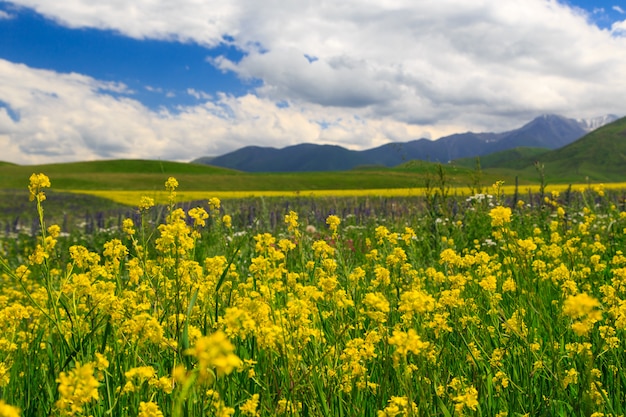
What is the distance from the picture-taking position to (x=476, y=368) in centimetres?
318

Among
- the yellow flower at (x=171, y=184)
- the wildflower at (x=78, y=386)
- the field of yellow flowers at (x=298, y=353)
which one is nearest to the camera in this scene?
the wildflower at (x=78, y=386)

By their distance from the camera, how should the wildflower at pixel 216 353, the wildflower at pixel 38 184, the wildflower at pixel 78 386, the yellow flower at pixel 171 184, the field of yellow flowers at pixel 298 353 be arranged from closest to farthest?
the wildflower at pixel 216 353
the wildflower at pixel 78 386
the field of yellow flowers at pixel 298 353
the wildflower at pixel 38 184
the yellow flower at pixel 171 184

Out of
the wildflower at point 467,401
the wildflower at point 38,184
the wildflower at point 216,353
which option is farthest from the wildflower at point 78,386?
the wildflower at point 467,401

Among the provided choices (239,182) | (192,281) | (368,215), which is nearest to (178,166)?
(239,182)

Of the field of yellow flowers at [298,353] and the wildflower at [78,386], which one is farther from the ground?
the wildflower at [78,386]

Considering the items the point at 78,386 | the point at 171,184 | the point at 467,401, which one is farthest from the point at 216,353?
the point at 171,184

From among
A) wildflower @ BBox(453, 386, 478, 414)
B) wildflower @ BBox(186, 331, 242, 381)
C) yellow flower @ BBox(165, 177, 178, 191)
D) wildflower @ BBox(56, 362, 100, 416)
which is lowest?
wildflower @ BBox(453, 386, 478, 414)

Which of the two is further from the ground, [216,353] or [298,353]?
[216,353]

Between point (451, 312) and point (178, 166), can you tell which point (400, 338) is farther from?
point (178, 166)

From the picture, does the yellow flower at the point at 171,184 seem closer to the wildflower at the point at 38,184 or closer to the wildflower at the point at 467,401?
the wildflower at the point at 38,184

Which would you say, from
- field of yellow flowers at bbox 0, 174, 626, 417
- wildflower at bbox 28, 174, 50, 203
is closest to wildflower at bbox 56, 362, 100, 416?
field of yellow flowers at bbox 0, 174, 626, 417

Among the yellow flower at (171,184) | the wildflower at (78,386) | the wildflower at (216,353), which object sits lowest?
the wildflower at (78,386)

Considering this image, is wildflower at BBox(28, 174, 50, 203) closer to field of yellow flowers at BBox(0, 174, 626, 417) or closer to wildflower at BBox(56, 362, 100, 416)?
field of yellow flowers at BBox(0, 174, 626, 417)

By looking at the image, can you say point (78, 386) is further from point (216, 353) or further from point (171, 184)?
point (171, 184)
